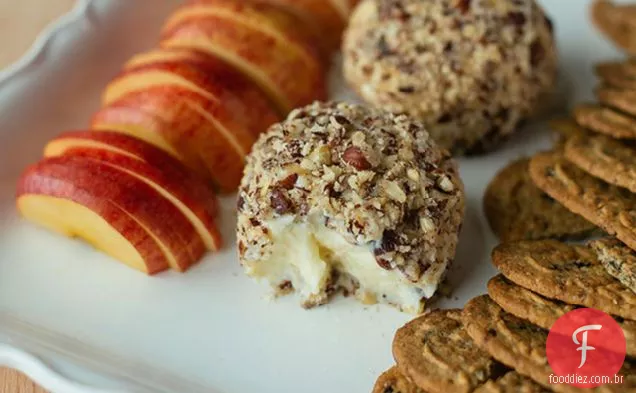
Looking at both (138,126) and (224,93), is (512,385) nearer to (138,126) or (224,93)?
(224,93)

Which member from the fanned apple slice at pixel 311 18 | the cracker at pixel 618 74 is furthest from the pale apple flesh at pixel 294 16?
the cracker at pixel 618 74

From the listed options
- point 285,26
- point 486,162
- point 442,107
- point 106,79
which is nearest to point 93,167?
point 106,79

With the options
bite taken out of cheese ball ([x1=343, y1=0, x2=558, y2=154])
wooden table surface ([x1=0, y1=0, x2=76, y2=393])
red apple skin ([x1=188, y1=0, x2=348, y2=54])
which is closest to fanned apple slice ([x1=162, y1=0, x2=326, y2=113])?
red apple skin ([x1=188, y1=0, x2=348, y2=54])

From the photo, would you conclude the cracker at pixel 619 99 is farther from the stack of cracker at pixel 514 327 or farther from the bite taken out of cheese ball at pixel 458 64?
the stack of cracker at pixel 514 327

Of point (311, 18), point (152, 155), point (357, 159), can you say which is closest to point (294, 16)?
point (311, 18)

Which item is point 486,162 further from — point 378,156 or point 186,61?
point 186,61

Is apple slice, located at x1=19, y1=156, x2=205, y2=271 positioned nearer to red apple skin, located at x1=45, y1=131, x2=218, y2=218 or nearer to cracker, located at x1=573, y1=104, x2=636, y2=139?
red apple skin, located at x1=45, y1=131, x2=218, y2=218
